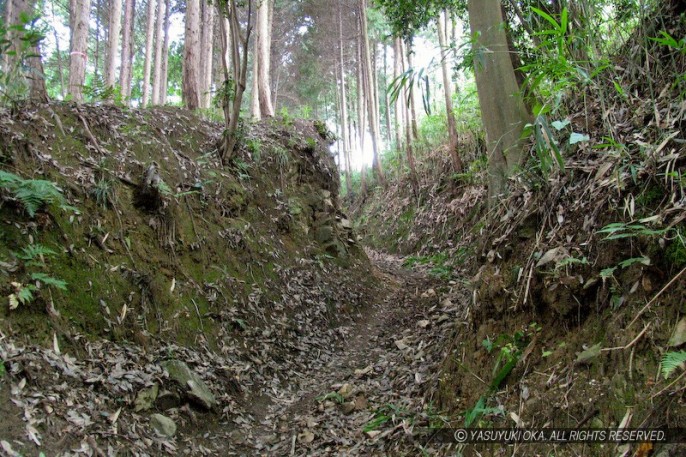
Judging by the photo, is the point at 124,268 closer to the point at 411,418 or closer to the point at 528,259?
the point at 411,418

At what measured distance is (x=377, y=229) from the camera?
51.1 feet

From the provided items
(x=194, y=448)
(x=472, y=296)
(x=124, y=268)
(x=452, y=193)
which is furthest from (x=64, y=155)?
(x=452, y=193)

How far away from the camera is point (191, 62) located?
8562mm

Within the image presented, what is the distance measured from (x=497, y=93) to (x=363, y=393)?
145 inches

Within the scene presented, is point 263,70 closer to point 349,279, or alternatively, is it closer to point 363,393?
point 349,279

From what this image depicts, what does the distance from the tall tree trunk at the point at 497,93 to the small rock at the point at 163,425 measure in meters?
3.93

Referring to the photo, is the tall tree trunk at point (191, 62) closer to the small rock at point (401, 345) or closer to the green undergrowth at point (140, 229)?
the green undergrowth at point (140, 229)

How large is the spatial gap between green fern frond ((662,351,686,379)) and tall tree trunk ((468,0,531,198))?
2.91 m

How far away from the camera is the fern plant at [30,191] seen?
12.4 ft

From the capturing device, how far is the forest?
Result: 2393 mm

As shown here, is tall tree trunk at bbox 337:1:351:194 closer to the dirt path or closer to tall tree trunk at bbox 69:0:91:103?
tall tree trunk at bbox 69:0:91:103

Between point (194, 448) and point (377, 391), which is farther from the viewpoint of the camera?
point (377, 391)

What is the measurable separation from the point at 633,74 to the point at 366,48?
50.3 ft

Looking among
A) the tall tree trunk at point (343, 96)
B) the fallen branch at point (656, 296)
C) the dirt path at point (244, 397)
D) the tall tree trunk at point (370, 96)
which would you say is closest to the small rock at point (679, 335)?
the fallen branch at point (656, 296)
